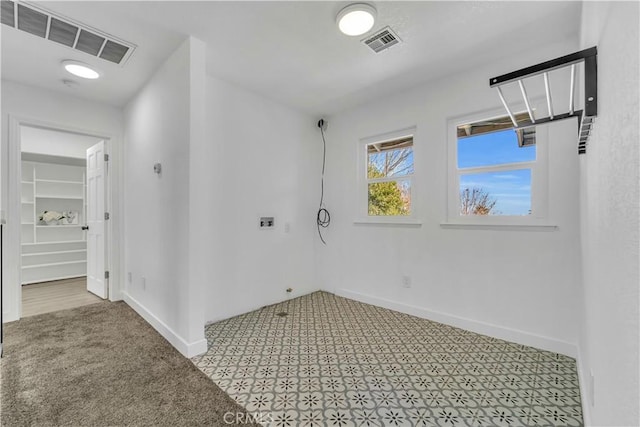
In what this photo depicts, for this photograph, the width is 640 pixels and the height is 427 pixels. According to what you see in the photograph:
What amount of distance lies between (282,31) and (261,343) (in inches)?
101

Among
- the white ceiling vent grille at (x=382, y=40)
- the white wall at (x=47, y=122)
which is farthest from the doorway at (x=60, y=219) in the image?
the white ceiling vent grille at (x=382, y=40)

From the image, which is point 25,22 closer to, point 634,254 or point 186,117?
point 186,117

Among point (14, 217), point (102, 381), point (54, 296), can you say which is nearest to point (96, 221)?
point (14, 217)

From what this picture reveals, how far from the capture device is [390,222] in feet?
10.9

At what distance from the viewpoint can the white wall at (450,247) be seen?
2.24 meters

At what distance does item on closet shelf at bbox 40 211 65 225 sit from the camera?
4752mm

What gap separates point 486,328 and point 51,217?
6.63 m

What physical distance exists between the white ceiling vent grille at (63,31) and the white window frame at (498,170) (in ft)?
10.1

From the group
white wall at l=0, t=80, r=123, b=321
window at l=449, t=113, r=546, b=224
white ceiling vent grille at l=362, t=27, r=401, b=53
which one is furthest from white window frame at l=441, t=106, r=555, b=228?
white wall at l=0, t=80, r=123, b=321

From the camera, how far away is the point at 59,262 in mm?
4816

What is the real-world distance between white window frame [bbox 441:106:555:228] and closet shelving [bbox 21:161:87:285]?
20.0 feet

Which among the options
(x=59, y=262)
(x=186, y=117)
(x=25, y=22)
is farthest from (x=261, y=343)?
(x=59, y=262)

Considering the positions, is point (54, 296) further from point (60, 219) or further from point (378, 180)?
point (378, 180)

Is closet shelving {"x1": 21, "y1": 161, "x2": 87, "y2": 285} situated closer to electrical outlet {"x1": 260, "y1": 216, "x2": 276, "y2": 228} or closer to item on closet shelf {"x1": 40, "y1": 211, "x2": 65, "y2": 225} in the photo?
item on closet shelf {"x1": 40, "y1": 211, "x2": 65, "y2": 225}
